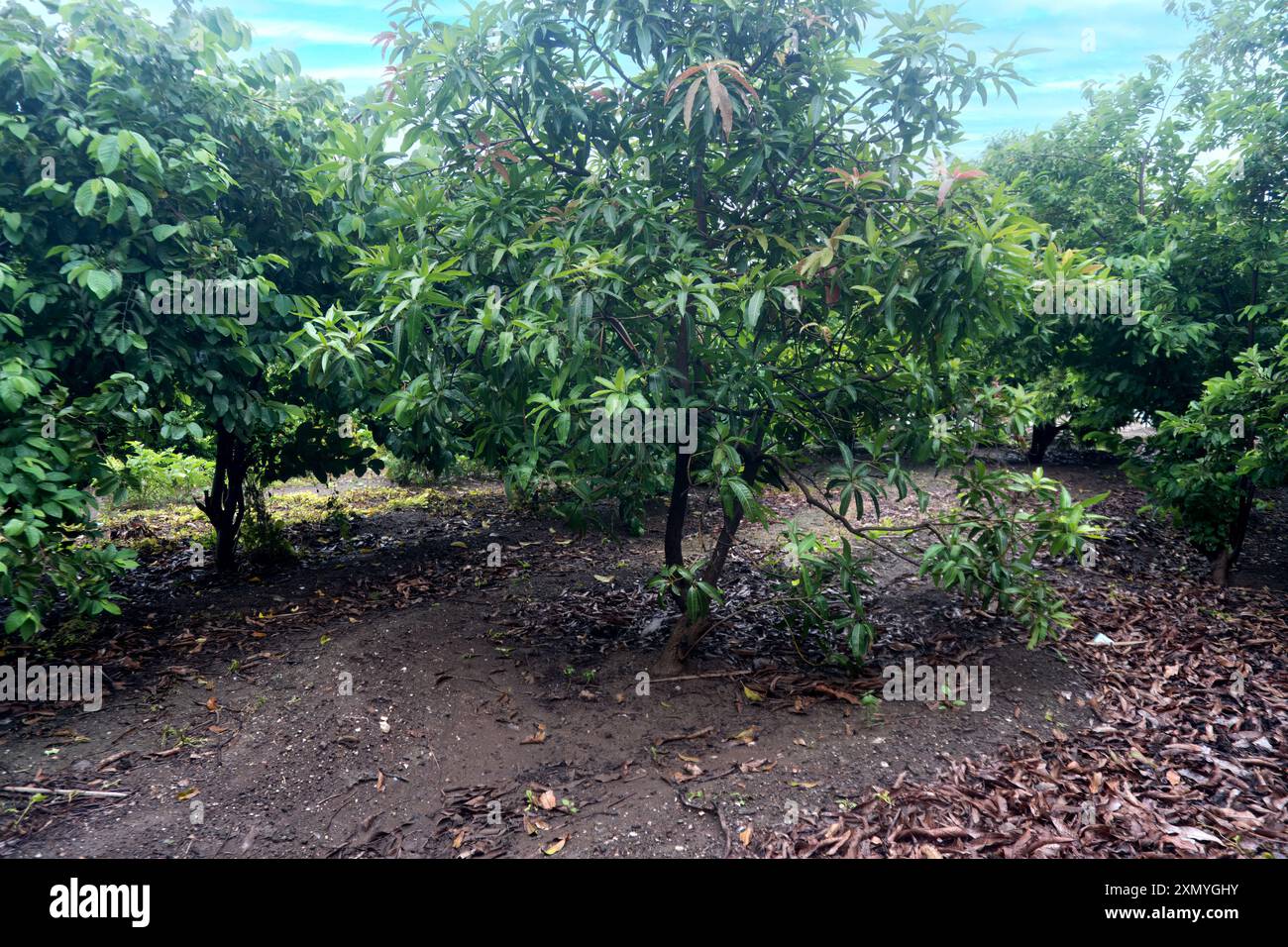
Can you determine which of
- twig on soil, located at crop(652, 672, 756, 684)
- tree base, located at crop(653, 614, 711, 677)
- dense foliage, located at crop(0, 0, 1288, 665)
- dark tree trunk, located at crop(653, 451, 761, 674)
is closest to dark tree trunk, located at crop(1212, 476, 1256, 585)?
dense foliage, located at crop(0, 0, 1288, 665)

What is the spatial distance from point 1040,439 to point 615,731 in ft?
26.0

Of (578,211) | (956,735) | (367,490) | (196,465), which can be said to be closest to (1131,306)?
(956,735)

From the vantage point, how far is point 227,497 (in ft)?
18.9

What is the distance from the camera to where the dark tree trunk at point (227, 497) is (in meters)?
5.61

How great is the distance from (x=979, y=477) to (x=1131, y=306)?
8.84 feet

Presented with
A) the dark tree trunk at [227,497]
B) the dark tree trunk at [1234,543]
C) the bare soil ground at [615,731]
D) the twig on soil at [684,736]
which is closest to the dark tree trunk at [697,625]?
the bare soil ground at [615,731]

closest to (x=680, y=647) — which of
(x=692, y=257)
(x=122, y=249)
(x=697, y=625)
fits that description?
(x=697, y=625)

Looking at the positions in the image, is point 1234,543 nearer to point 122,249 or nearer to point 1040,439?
point 1040,439

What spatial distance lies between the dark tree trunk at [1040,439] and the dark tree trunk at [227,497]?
8436 mm

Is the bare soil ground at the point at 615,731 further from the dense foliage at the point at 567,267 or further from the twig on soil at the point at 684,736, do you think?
the dense foliage at the point at 567,267

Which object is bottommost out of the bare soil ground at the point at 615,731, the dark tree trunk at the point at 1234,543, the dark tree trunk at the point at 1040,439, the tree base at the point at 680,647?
the bare soil ground at the point at 615,731

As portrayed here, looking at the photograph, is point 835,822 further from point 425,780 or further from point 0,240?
point 0,240

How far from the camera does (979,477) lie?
12.6 feet

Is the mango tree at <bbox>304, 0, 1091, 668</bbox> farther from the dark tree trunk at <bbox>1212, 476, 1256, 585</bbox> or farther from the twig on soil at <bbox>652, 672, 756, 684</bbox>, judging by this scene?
the dark tree trunk at <bbox>1212, 476, 1256, 585</bbox>
